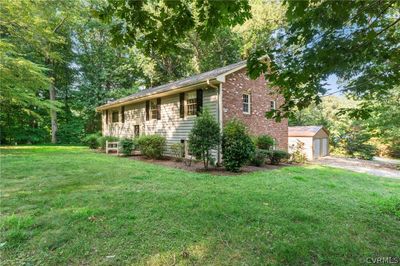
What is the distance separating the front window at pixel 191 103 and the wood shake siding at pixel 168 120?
0.31 meters

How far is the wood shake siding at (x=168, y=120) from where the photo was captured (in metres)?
10.5

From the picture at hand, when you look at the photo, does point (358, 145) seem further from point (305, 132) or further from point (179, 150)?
point (179, 150)

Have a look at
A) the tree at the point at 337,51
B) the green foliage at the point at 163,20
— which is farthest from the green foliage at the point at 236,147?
the green foliage at the point at 163,20

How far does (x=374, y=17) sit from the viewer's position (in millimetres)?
2904

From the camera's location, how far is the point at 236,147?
28.0 ft

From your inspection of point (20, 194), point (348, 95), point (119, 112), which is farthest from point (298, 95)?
point (119, 112)

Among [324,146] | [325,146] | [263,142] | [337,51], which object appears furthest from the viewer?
[325,146]

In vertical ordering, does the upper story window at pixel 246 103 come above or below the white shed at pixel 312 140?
above

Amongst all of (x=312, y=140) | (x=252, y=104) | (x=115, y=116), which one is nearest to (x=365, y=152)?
(x=312, y=140)

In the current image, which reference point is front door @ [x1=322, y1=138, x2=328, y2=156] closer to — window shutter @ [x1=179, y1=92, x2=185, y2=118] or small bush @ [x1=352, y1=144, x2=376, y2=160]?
small bush @ [x1=352, y1=144, x2=376, y2=160]

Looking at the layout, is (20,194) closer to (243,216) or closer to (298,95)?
(243,216)

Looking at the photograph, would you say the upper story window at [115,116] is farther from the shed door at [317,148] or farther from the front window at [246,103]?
the shed door at [317,148]

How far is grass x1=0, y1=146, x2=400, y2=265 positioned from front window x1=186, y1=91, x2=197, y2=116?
231 inches

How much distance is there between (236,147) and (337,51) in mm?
5986
